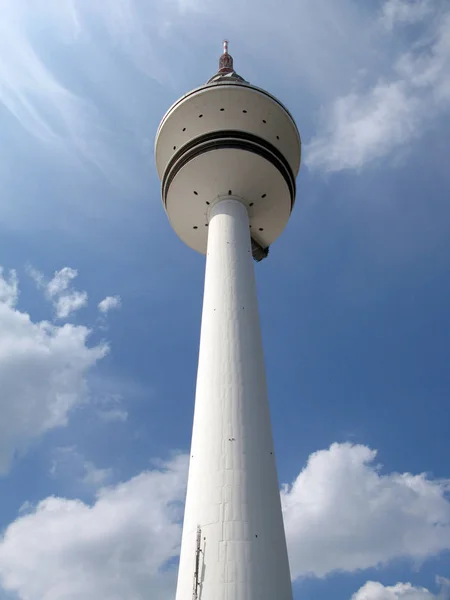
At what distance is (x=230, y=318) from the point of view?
62.8ft

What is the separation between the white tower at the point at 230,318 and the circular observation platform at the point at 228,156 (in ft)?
0.16

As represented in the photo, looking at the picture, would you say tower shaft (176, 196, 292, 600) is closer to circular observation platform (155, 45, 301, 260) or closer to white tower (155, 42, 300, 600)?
white tower (155, 42, 300, 600)

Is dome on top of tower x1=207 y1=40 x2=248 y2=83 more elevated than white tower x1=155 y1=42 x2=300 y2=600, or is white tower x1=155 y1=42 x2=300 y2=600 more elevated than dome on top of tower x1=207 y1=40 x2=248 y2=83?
dome on top of tower x1=207 y1=40 x2=248 y2=83

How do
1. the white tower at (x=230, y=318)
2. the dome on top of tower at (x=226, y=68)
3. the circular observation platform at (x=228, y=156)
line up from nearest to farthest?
the white tower at (x=230, y=318) → the circular observation platform at (x=228, y=156) → the dome on top of tower at (x=226, y=68)

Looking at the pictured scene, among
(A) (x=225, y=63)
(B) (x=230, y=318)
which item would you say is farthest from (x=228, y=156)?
(A) (x=225, y=63)

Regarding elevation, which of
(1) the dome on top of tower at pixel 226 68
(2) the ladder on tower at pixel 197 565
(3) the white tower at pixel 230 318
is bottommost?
(2) the ladder on tower at pixel 197 565

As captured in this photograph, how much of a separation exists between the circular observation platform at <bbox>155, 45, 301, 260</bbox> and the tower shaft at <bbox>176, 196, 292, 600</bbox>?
4.76 meters

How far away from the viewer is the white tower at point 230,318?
552 inches

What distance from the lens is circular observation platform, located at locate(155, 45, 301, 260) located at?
24.1 m

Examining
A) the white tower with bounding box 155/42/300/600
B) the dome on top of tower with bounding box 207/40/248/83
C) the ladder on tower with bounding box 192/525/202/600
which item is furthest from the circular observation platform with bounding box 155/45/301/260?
the ladder on tower with bounding box 192/525/202/600

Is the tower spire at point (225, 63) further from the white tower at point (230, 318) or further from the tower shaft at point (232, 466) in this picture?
the tower shaft at point (232, 466)

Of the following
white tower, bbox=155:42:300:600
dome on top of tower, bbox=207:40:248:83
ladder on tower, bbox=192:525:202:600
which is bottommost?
ladder on tower, bbox=192:525:202:600

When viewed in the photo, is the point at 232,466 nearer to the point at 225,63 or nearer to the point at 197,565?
the point at 197,565

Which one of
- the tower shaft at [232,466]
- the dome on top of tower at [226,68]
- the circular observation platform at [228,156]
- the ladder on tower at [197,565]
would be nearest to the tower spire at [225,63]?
the dome on top of tower at [226,68]
